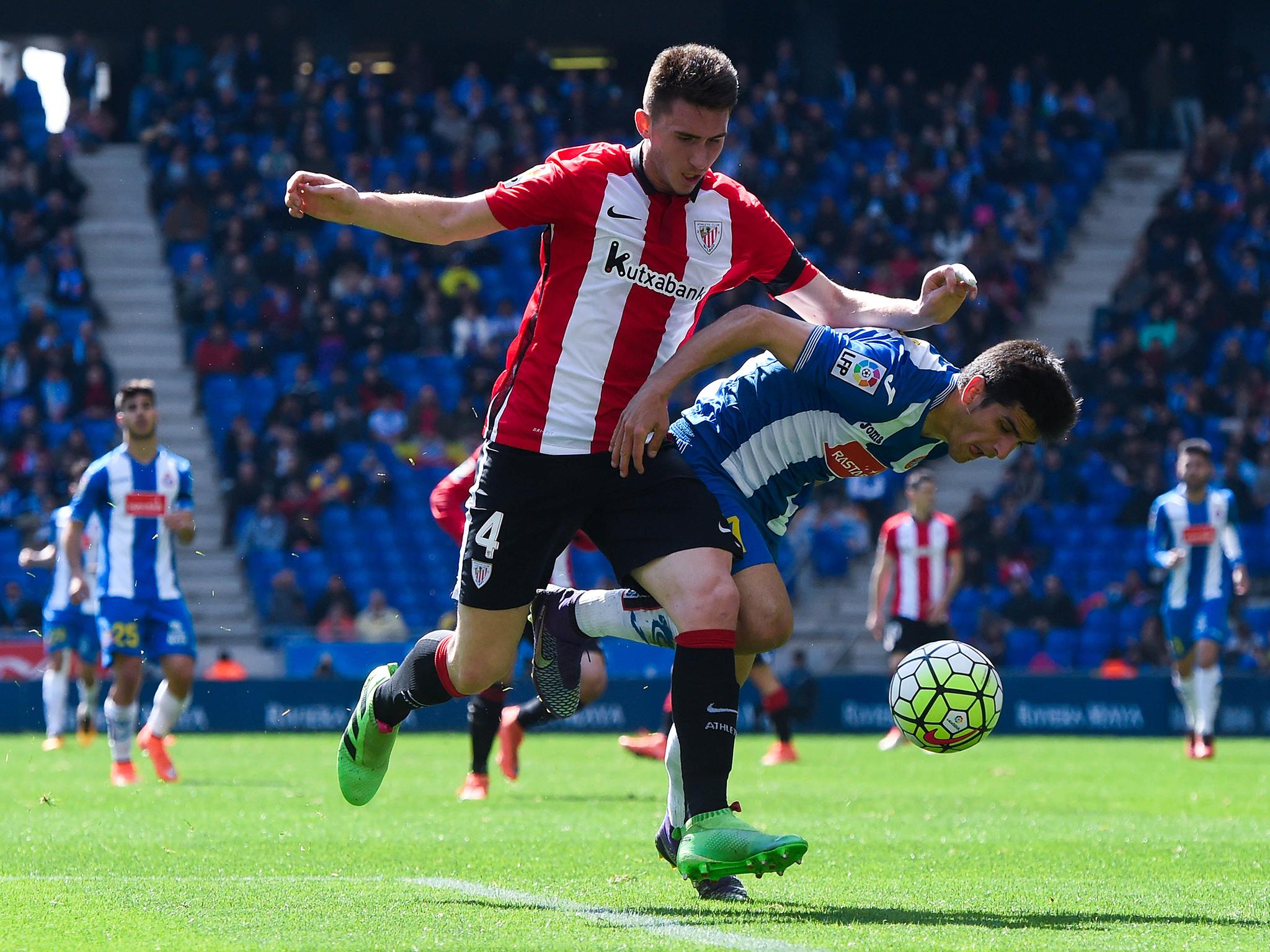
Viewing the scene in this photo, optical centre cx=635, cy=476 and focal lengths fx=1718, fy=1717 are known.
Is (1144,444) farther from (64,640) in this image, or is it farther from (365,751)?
(365,751)

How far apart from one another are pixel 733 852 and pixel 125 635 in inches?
270

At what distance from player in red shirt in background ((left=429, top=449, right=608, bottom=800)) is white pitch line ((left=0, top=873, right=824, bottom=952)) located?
2.76 m

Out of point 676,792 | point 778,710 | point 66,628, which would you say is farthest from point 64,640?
point 676,792

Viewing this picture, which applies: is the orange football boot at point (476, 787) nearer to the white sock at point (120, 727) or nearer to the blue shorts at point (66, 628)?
the white sock at point (120, 727)

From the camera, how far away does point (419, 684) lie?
5.92m

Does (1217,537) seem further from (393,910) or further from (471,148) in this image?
(471,148)

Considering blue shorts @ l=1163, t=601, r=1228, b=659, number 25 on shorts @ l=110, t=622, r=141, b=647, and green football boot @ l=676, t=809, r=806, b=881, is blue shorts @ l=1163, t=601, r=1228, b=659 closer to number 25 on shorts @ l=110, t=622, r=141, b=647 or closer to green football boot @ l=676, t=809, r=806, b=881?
number 25 on shorts @ l=110, t=622, r=141, b=647

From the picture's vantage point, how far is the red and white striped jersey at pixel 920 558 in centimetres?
1538

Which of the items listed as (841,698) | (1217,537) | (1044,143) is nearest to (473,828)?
(1217,537)

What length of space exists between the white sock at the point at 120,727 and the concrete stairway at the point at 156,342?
7.22 metres

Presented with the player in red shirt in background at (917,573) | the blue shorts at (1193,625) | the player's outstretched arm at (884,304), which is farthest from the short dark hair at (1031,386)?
the player in red shirt in background at (917,573)

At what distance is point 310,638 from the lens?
17703mm

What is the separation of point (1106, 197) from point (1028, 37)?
11.4 ft

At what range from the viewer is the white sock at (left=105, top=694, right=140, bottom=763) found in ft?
34.7
